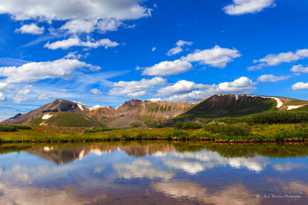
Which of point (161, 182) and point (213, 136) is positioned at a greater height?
point (213, 136)

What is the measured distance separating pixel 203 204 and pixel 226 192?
23.1 ft

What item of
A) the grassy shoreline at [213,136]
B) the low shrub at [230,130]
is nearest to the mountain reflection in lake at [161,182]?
the grassy shoreline at [213,136]

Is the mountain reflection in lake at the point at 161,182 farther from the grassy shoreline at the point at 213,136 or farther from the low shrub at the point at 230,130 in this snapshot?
the low shrub at the point at 230,130

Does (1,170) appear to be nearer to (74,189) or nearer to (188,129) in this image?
(74,189)

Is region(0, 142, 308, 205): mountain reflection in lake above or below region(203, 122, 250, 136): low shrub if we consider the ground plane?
below

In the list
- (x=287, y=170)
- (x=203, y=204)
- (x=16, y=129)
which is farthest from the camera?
(x=16, y=129)

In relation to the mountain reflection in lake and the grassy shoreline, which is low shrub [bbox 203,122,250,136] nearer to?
the grassy shoreline

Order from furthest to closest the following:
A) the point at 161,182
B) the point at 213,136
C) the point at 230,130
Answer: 1. the point at 213,136
2. the point at 230,130
3. the point at 161,182

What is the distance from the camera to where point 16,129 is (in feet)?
633

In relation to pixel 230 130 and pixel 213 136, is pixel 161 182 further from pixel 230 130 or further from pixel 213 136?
pixel 230 130

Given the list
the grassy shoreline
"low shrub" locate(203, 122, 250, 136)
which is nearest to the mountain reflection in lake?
the grassy shoreline

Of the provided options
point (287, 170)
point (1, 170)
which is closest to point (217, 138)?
point (287, 170)

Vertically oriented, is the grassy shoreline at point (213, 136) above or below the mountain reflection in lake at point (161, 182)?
above

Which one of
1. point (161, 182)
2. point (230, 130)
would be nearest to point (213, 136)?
point (230, 130)
